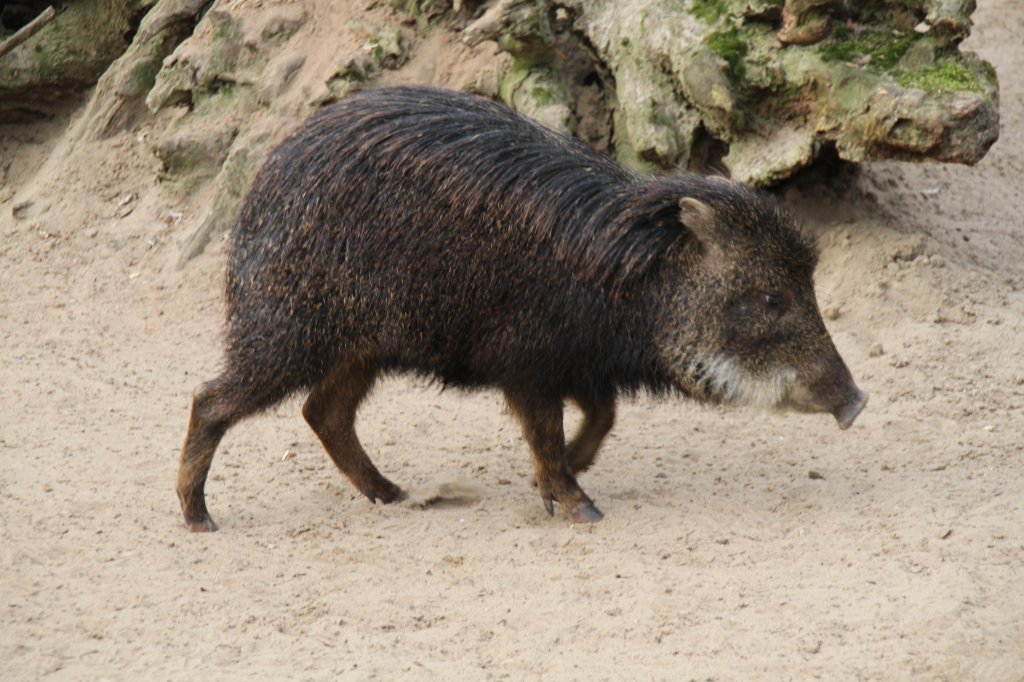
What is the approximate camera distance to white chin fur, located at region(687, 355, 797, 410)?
Result: 5.58 metres

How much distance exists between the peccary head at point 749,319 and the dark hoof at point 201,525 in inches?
79.7

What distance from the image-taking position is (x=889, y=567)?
496 centimetres

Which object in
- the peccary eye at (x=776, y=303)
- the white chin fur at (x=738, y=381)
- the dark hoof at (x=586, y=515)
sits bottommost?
the dark hoof at (x=586, y=515)

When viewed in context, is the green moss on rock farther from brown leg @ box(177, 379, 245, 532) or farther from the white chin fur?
brown leg @ box(177, 379, 245, 532)

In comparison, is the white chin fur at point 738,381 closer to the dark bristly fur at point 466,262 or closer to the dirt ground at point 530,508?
the dark bristly fur at point 466,262

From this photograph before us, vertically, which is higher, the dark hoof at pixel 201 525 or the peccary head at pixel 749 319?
the peccary head at pixel 749 319

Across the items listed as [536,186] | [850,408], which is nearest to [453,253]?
[536,186]

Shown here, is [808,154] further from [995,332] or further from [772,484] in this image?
[772,484]

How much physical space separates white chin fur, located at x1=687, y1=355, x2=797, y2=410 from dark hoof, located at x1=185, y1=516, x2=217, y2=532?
2.10 meters

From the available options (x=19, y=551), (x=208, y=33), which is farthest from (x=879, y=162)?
(x=19, y=551)

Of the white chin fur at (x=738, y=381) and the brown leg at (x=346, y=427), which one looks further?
the brown leg at (x=346, y=427)

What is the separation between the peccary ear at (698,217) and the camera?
5.44 meters

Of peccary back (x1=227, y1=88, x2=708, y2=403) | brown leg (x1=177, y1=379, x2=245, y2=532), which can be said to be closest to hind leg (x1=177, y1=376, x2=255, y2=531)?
brown leg (x1=177, y1=379, x2=245, y2=532)

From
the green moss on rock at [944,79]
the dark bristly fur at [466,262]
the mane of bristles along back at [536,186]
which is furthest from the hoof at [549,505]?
the green moss on rock at [944,79]
